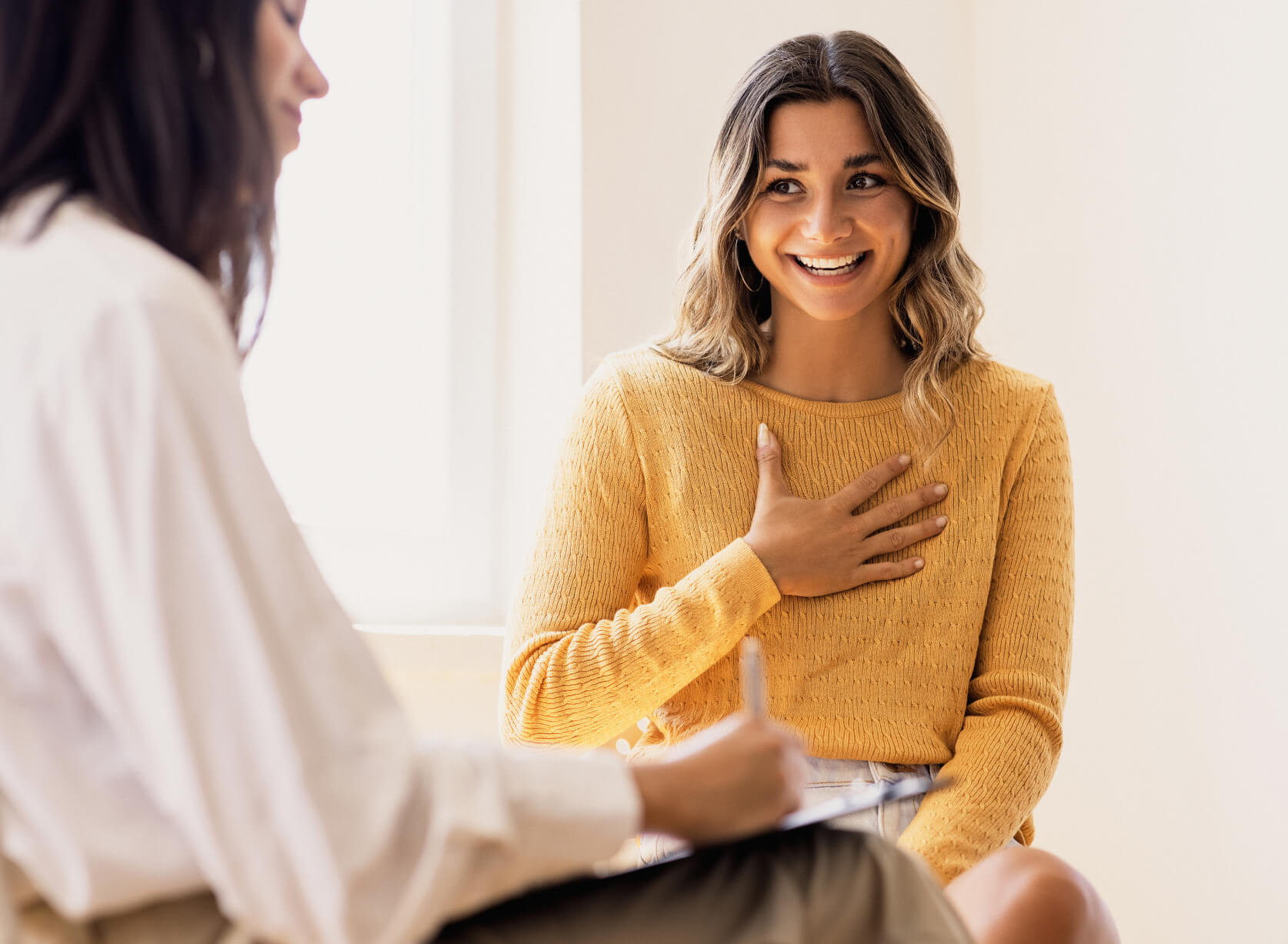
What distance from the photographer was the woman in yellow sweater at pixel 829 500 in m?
1.47

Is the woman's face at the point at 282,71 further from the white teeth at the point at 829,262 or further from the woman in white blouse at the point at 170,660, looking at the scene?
the white teeth at the point at 829,262

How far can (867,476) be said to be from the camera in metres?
1.58

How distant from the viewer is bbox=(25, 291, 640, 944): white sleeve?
0.57 m

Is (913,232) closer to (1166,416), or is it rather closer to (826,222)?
(826,222)

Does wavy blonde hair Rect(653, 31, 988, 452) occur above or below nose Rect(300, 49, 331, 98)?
below

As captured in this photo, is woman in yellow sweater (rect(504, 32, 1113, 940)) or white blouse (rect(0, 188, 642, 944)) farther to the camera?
woman in yellow sweater (rect(504, 32, 1113, 940))

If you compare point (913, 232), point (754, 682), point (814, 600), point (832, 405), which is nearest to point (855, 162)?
point (913, 232)

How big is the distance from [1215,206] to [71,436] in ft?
7.27

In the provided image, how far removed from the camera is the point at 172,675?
22.2 inches

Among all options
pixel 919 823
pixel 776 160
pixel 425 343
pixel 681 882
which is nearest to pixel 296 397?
pixel 425 343

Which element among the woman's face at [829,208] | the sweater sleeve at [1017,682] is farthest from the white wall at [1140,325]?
the sweater sleeve at [1017,682]

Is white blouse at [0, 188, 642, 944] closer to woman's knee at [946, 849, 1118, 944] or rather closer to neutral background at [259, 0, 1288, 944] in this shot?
woman's knee at [946, 849, 1118, 944]

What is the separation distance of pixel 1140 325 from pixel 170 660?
2.24 metres

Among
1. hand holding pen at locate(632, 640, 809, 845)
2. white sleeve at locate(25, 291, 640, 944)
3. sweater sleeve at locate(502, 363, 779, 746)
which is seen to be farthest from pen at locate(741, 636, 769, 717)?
sweater sleeve at locate(502, 363, 779, 746)
